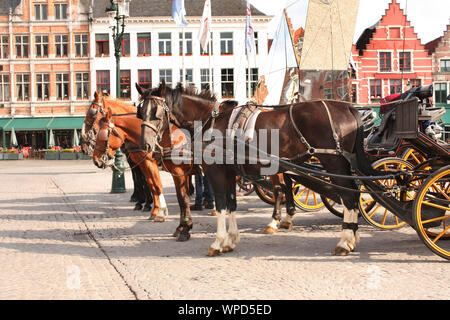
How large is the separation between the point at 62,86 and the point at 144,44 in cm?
784

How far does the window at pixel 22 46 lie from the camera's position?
125 feet

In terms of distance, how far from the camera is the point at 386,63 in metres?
36.7

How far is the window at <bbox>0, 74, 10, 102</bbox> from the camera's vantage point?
38312 mm

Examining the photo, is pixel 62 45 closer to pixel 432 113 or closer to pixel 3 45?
pixel 3 45

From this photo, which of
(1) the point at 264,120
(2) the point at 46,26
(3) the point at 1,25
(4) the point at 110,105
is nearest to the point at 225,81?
(2) the point at 46,26

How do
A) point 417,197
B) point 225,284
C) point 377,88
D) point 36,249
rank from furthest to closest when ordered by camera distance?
point 377,88 < point 36,249 < point 417,197 < point 225,284

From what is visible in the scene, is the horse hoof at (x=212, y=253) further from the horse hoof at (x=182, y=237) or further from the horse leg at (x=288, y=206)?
the horse leg at (x=288, y=206)

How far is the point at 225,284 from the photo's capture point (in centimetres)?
406

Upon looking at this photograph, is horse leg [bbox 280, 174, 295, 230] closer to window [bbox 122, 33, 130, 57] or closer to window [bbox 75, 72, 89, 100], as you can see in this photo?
window [bbox 122, 33, 130, 57]

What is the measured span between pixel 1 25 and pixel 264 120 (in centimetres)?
3943

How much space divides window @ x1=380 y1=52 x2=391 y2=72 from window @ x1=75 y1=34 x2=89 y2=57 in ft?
80.0

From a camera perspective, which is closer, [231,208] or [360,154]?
[360,154]

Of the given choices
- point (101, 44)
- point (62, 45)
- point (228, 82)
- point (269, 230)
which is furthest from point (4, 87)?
point (269, 230)
